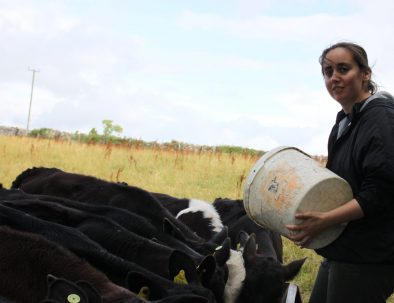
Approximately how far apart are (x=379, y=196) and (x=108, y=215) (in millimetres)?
3364

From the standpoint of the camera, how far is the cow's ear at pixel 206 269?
15.7ft

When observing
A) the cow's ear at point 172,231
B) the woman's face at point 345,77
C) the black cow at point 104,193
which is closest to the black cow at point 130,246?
the cow's ear at point 172,231

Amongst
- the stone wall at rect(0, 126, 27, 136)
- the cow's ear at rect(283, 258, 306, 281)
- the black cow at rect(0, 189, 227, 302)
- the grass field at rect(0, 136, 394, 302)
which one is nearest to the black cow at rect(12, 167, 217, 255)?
the black cow at rect(0, 189, 227, 302)

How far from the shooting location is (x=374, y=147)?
157 inches

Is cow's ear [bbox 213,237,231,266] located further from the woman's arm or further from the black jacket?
the woman's arm

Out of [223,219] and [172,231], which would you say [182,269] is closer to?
[172,231]

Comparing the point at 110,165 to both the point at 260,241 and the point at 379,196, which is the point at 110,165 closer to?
the point at 260,241

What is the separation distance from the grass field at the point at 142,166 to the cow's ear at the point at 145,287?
894 centimetres

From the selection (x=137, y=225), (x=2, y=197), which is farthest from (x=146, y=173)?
(x=137, y=225)

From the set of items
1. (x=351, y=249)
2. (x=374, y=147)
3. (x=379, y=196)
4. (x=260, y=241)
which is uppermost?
(x=374, y=147)

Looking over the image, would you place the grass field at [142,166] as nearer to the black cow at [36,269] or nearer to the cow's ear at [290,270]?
the cow's ear at [290,270]

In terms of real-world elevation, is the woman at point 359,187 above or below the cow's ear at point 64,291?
above

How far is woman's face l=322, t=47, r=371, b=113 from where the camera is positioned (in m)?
4.40

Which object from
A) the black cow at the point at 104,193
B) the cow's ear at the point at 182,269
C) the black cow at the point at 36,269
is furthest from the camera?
the black cow at the point at 104,193
